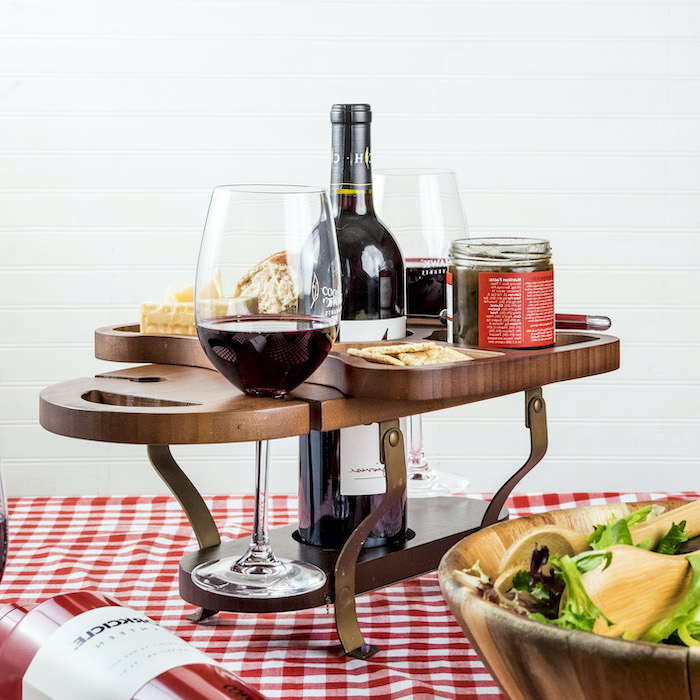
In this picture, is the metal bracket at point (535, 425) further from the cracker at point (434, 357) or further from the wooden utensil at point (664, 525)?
the wooden utensil at point (664, 525)

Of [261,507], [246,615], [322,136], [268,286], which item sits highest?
[322,136]

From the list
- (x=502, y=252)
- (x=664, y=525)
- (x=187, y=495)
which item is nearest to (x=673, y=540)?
(x=664, y=525)

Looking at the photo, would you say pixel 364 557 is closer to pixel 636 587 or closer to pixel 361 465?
pixel 361 465

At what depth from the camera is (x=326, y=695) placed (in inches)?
33.6

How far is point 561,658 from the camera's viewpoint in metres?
0.49

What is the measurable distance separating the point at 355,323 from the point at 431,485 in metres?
0.30

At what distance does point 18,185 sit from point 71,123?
0.17m

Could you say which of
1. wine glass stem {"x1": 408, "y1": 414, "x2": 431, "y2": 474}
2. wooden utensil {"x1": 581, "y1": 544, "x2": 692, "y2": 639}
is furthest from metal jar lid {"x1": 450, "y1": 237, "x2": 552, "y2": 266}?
wooden utensil {"x1": 581, "y1": 544, "x2": 692, "y2": 639}

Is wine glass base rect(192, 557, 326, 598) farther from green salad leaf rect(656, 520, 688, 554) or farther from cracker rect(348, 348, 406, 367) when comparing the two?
green salad leaf rect(656, 520, 688, 554)

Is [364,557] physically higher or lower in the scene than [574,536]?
lower

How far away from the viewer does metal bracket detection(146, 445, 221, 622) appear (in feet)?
3.74

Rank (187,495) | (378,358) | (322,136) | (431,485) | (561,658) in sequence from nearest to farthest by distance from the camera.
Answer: (561,658) → (378,358) → (187,495) → (431,485) → (322,136)

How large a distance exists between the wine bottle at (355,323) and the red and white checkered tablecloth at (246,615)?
9 centimetres

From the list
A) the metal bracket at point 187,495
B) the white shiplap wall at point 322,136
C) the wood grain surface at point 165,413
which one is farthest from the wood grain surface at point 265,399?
the white shiplap wall at point 322,136
